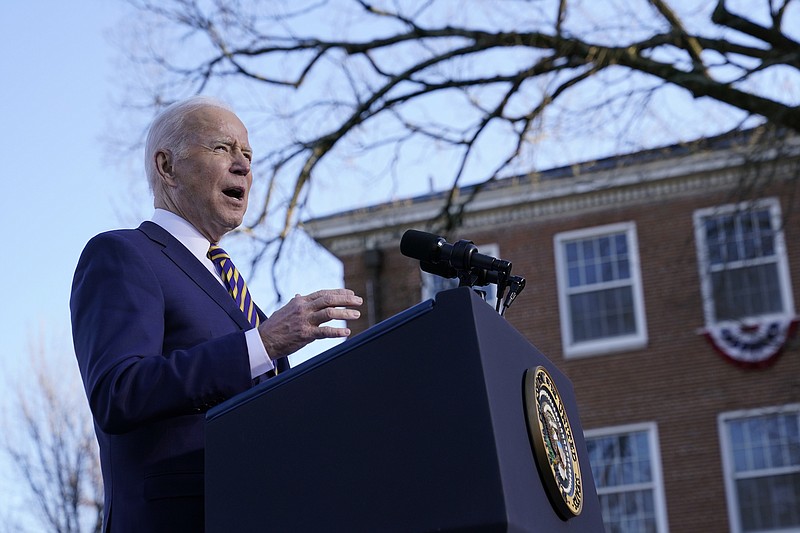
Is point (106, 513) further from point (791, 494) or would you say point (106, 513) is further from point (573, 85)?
point (791, 494)

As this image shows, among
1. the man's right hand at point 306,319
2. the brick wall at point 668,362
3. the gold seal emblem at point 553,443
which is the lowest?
the gold seal emblem at point 553,443

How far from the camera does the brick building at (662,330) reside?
1767 cm

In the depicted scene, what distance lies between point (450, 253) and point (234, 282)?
0.61 m

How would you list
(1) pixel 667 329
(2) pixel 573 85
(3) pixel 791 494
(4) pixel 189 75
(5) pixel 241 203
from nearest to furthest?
(5) pixel 241 203
(2) pixel 573 85
(4) pixel 189 75
(3) pixel 791 494
(1) pixel 667 329

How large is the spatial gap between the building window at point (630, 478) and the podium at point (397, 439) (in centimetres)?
1618

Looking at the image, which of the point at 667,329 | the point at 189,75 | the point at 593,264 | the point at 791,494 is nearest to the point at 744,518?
the point at 791,494

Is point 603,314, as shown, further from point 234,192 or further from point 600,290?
point 234,192

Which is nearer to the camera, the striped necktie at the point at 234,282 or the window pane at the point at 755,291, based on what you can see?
the striped necktie at the point at 234,282

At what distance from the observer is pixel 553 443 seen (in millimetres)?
2270

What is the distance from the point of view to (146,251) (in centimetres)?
264

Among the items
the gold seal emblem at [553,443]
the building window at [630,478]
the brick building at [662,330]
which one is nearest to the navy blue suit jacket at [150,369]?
the gold seal emblem at [553,443]


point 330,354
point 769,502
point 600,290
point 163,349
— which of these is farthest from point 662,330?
point 330,354

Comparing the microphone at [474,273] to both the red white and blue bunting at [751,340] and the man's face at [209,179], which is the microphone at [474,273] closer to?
the man's face at [209,179]

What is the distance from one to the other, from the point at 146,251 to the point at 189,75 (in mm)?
8683
